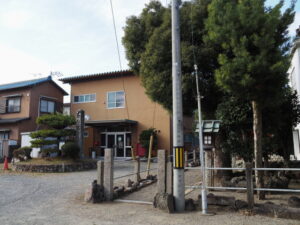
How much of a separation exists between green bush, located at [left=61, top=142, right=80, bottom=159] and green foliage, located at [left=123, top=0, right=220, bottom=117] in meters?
7.07

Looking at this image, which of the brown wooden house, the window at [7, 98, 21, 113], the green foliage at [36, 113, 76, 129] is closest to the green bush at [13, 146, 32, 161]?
the green foliage at [36, 113, 76, 129]

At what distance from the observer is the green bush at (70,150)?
14559mm

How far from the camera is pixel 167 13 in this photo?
9.42 meters

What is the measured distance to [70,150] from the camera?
14578 millimetres

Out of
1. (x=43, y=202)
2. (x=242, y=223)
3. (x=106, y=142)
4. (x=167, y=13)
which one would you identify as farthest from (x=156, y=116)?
(x=242, y=223)

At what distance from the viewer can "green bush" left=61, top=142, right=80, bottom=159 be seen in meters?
14.6

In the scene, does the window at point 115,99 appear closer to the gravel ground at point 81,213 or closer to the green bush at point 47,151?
the green bush at point 47,151

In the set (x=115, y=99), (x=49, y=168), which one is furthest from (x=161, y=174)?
(x=115, y=99)

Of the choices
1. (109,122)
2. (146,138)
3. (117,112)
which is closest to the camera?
(146,138)

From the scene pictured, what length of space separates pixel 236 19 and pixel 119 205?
5441 mm

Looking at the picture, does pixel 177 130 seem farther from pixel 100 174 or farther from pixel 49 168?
pixel 49 168

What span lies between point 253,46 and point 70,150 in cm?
1156

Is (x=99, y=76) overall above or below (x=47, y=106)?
above

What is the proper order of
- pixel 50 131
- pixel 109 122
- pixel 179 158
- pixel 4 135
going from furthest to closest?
pixel 4 135
pixel 109 122
pixel 50 131
pixel 179 158
